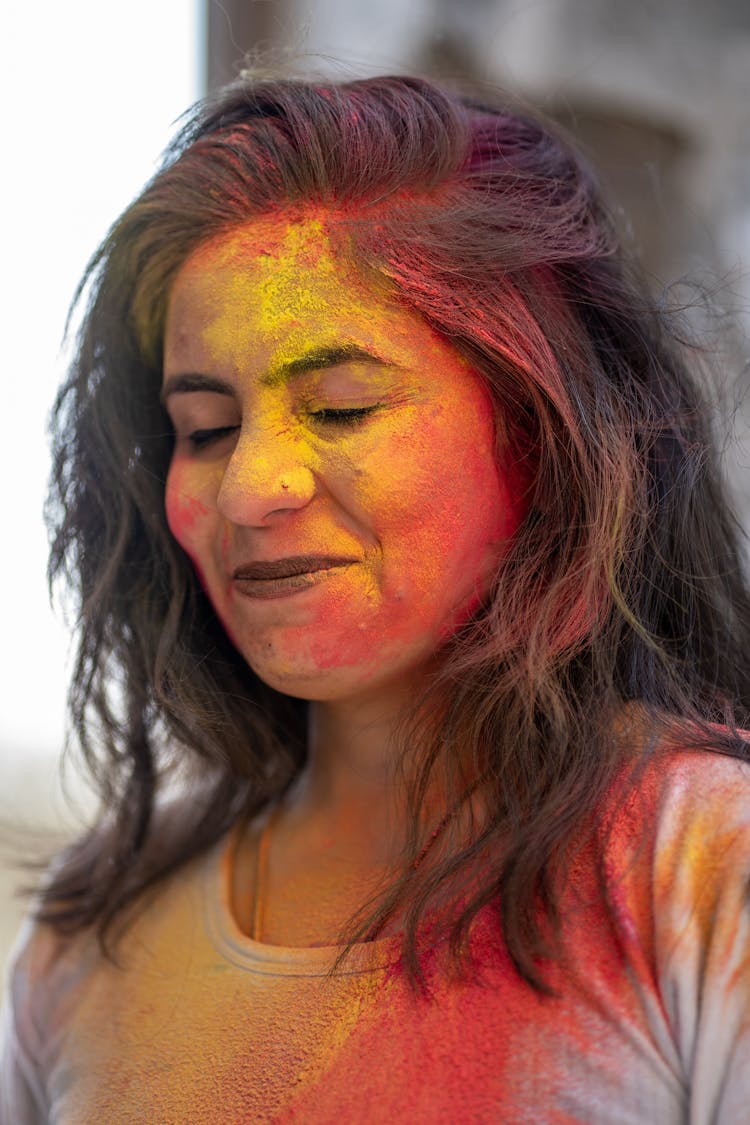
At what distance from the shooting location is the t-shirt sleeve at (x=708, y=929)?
29.4 inches

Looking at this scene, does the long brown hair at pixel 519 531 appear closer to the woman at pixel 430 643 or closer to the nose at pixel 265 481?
the woman at pixel 430 643

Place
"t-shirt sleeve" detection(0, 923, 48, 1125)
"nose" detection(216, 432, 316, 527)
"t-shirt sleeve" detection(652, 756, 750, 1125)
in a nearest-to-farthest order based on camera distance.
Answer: "t-shirt sleeve" detection(652, 756, 750, 1125), "nose" detection(216, 432, 316, 527), "t-shirt sleeve" detection(0, 923, 48, 1125)

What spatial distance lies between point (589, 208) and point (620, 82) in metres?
1.31

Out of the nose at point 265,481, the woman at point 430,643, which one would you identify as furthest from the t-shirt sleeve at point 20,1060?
the nose at point 265,481

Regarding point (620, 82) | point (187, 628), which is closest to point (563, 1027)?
point (187, 628)

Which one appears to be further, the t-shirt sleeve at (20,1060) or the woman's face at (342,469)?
the t-shirt sleeve at (20,1060)

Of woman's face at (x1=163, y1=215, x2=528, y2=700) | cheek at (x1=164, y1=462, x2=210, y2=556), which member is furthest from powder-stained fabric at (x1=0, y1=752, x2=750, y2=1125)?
cheek at (x1=164, y1=462, x2=210, y2=556)

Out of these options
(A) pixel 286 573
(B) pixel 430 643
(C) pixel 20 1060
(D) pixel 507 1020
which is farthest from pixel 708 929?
(C) pixel 20 1060

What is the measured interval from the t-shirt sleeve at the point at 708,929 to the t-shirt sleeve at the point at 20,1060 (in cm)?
64

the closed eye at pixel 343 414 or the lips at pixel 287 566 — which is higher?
the closed eye at pixel 343 414

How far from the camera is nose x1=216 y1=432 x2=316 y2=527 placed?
888 mm

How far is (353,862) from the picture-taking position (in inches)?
38.9

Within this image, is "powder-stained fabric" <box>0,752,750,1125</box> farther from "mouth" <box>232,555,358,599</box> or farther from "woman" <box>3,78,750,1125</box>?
"mouth" <box>232,555,358,599</box>

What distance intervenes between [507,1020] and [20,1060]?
0.54m
